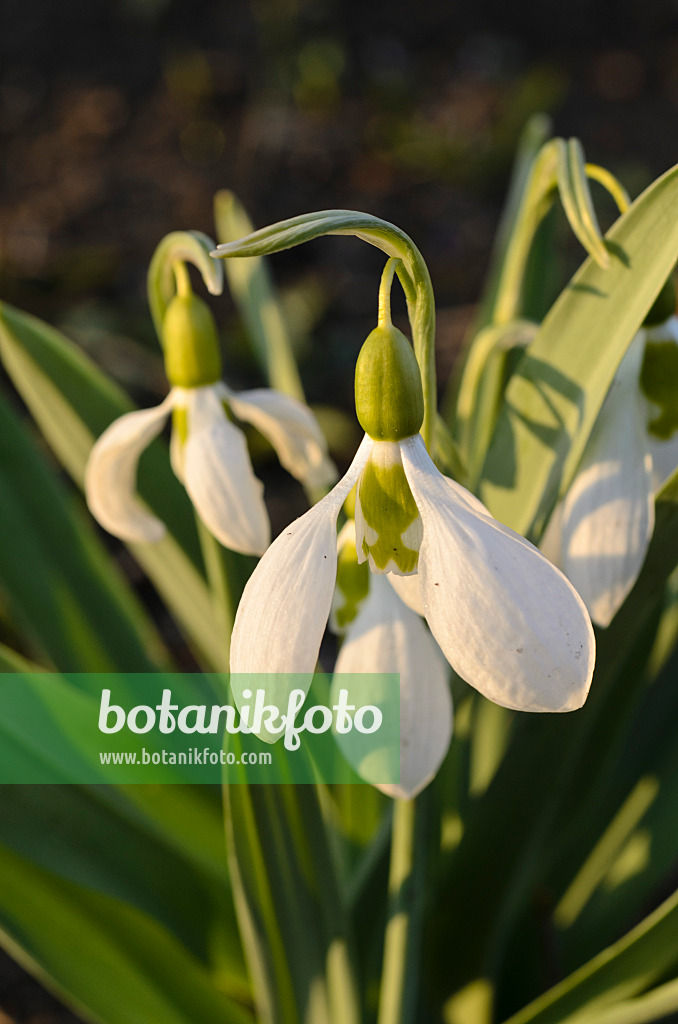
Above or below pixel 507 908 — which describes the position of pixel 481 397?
above

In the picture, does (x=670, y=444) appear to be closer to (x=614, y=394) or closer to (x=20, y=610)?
(x=614, y=394)

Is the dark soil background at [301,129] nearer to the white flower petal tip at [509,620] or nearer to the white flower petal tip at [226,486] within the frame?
the white flower petal tip at [226,486]

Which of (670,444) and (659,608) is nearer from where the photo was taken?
(670,444)

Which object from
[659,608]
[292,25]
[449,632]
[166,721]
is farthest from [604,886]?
[292,25]

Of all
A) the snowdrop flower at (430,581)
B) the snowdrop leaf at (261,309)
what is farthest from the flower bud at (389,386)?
the snowdrop leaf at (261,309)

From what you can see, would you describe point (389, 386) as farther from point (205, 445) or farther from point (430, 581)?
point (205, 445)

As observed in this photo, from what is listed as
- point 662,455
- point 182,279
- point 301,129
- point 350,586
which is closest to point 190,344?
point 182,279

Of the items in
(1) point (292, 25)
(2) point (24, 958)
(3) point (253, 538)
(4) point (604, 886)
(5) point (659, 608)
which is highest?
(1) point (292, 25)

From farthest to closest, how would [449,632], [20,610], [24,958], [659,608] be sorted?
1. [20,610]
2. [659,608]
3. [24,958]
4. [449,632]
